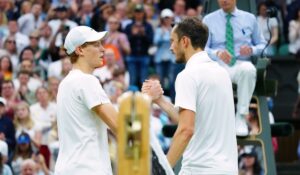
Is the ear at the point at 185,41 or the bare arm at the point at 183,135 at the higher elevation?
the ear at the point at 185,41

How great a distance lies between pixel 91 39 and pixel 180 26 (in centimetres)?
73

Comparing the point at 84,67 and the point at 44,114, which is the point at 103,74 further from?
the point at 84,67

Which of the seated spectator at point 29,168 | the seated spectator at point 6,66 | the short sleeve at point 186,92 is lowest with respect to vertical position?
the seated spectator at point 29,168

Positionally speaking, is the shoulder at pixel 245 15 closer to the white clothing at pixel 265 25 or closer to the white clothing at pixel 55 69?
the white clothing at pixel 55 69

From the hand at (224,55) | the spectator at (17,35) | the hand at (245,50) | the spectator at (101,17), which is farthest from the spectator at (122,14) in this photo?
the hand at (224,55)

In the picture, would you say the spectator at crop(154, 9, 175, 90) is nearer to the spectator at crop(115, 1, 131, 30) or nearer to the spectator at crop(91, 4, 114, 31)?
the spectator at crop(115, 1, 131, 30)

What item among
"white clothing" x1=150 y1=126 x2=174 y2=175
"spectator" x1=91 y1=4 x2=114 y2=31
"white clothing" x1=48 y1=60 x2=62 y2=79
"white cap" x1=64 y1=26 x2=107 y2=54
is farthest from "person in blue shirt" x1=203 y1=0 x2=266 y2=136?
"spectator" x1=91 y1=4 x2=114 y2=31

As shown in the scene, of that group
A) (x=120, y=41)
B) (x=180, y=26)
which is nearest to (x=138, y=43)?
(x=120, y=41)

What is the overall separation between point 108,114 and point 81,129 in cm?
27

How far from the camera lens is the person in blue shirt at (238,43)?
1478 cm

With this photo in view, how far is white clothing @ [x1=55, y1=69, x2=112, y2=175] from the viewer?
376 inches

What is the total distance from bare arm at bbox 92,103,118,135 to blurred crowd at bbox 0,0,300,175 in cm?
901

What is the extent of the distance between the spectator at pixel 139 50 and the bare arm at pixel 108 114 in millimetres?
13057

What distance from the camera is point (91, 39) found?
390 inches
